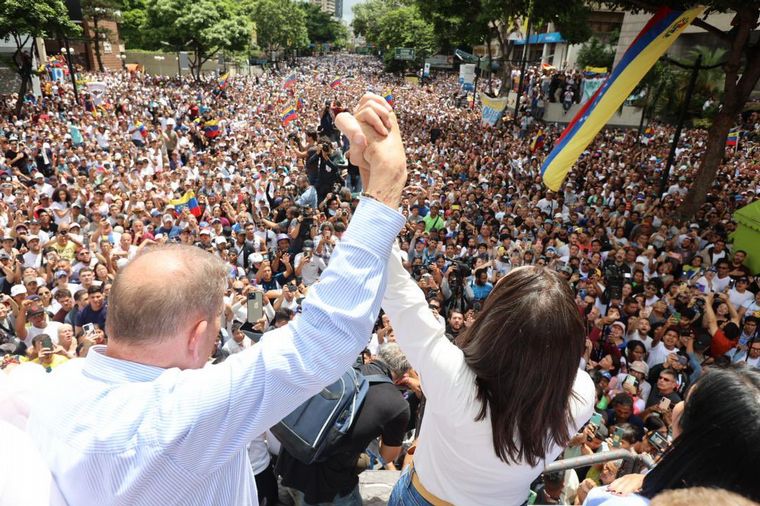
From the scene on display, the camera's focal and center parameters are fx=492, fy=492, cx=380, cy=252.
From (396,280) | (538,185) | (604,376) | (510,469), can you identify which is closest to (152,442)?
(396,280)

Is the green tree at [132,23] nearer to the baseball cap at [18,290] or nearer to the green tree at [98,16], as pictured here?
the green tree at [98,16]

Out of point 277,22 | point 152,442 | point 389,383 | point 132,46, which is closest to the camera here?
point 152,442

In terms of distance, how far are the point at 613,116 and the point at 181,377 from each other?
2855cm

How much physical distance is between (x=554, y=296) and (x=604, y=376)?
514 centimetres

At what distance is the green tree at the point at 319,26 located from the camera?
10275 cm

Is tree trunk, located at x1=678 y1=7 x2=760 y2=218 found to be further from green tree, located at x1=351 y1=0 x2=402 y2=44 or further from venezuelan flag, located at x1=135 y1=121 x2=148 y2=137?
green tree, located at x1=351 y1=0 x2=402 y2=44

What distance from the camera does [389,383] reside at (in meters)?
2.04

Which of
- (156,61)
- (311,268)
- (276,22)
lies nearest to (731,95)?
(311,268)

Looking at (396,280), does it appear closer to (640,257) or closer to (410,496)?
(410,496)

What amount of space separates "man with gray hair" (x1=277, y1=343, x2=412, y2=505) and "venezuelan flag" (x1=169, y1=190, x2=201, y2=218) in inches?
353

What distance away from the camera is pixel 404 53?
2378 inches

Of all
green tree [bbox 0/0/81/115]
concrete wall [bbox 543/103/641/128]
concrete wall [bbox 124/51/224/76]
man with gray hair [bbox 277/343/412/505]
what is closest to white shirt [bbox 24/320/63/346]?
man with gray hair [bbox 277/343/412/505]

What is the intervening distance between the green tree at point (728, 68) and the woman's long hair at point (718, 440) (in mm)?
9614

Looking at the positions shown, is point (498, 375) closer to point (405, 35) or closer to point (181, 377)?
point (181, 377)
